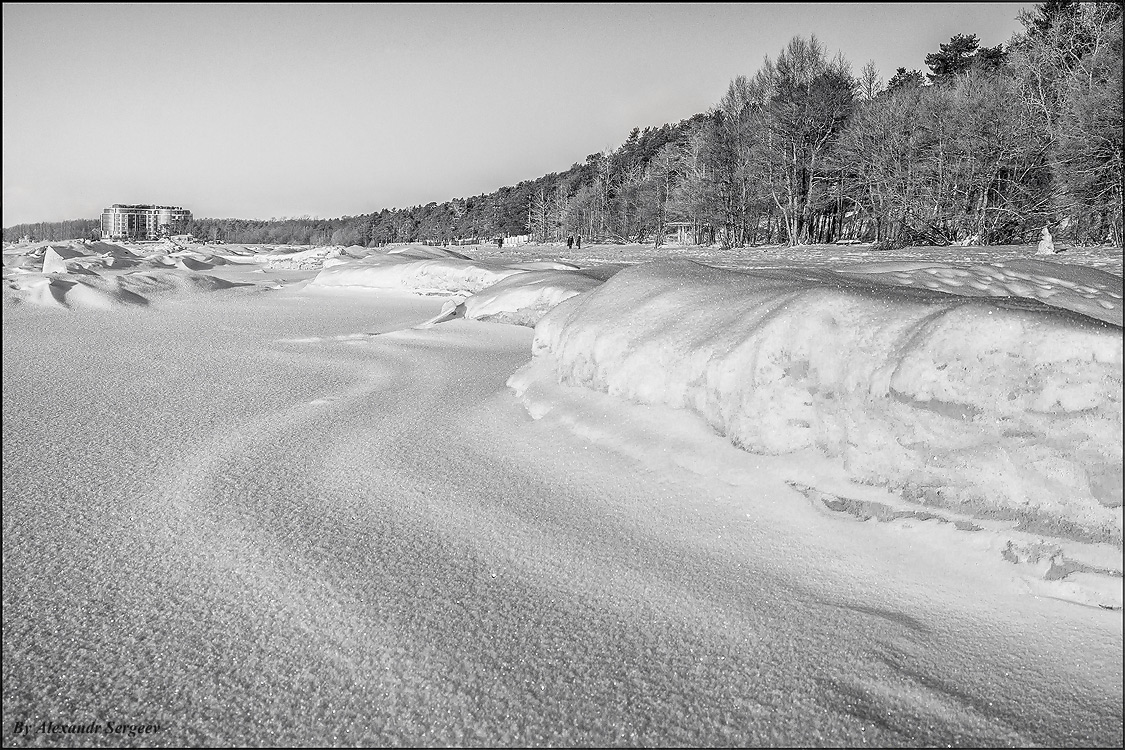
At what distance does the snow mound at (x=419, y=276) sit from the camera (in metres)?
8.13

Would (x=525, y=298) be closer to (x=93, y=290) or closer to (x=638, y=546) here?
(x=638, y=546)

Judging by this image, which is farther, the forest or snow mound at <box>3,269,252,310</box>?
the forest

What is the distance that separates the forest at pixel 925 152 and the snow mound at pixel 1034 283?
560cm

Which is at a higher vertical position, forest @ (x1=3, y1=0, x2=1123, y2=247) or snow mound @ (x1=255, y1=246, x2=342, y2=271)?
forest @ (x1=3, y1=0, x2=1123, y2=247)

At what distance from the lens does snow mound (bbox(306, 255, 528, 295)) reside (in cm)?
813

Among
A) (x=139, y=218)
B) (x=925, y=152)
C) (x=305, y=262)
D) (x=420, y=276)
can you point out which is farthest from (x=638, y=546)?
(x=139, y=218)

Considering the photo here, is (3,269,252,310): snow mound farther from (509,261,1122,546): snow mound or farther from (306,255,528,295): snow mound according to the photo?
(509,261,1122,546): snow mound

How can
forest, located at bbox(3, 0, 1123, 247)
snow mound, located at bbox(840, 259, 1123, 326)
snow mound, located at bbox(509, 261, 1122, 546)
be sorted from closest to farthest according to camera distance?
snow mound, located at bbox(509, 261, 1122, 546)
snow mound, located at bbox(840, 259, 1123, 326)
forest, located at bbox(3, 0, 1123, 247)

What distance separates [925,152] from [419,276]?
17.4 meters

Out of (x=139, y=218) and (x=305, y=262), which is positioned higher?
(x=139, y=218)

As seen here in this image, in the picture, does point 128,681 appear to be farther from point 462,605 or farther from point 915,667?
point 915,667

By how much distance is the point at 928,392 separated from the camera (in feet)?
5.18

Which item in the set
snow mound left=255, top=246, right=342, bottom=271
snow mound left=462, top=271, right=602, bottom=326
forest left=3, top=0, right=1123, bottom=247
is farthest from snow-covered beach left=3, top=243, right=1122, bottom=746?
snow mound left=255, top=246, right=342, bottom=271

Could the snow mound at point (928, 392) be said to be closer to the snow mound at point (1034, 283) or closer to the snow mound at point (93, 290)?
the snow mound at point (1034, 283)
